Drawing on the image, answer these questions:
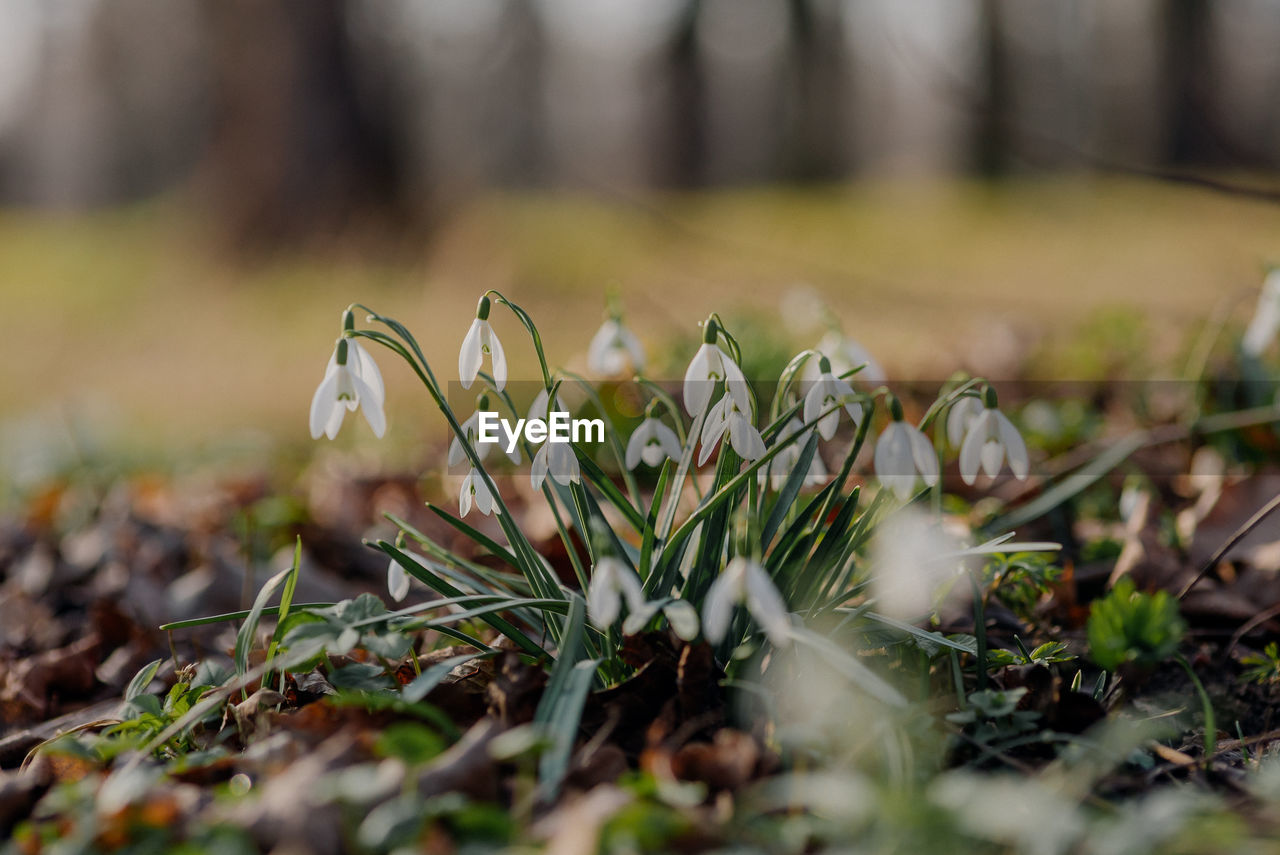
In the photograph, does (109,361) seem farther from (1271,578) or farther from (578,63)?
(578,63)

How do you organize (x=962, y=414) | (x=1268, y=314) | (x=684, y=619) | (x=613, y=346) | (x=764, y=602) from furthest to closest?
(x=1268, y=314)
(x=613, y=346)
(x=962, y=414)
(x=684, y=619)
(x=764, y=602)

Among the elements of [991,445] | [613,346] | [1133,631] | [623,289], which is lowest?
[623,289]

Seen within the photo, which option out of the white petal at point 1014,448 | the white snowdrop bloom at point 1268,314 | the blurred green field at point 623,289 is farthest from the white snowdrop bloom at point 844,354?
the blurred green field at point 623,289

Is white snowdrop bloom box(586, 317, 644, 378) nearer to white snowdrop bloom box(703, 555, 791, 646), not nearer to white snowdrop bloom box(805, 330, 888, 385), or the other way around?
white snowdrop bloom box(805, 330, 888, 385)

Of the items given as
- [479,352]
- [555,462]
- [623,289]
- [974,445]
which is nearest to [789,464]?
[974,445]

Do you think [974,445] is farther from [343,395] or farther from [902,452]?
[343,395]

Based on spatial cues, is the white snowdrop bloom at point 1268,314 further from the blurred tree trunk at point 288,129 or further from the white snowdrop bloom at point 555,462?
the blurred tree trunk at point 288,129
